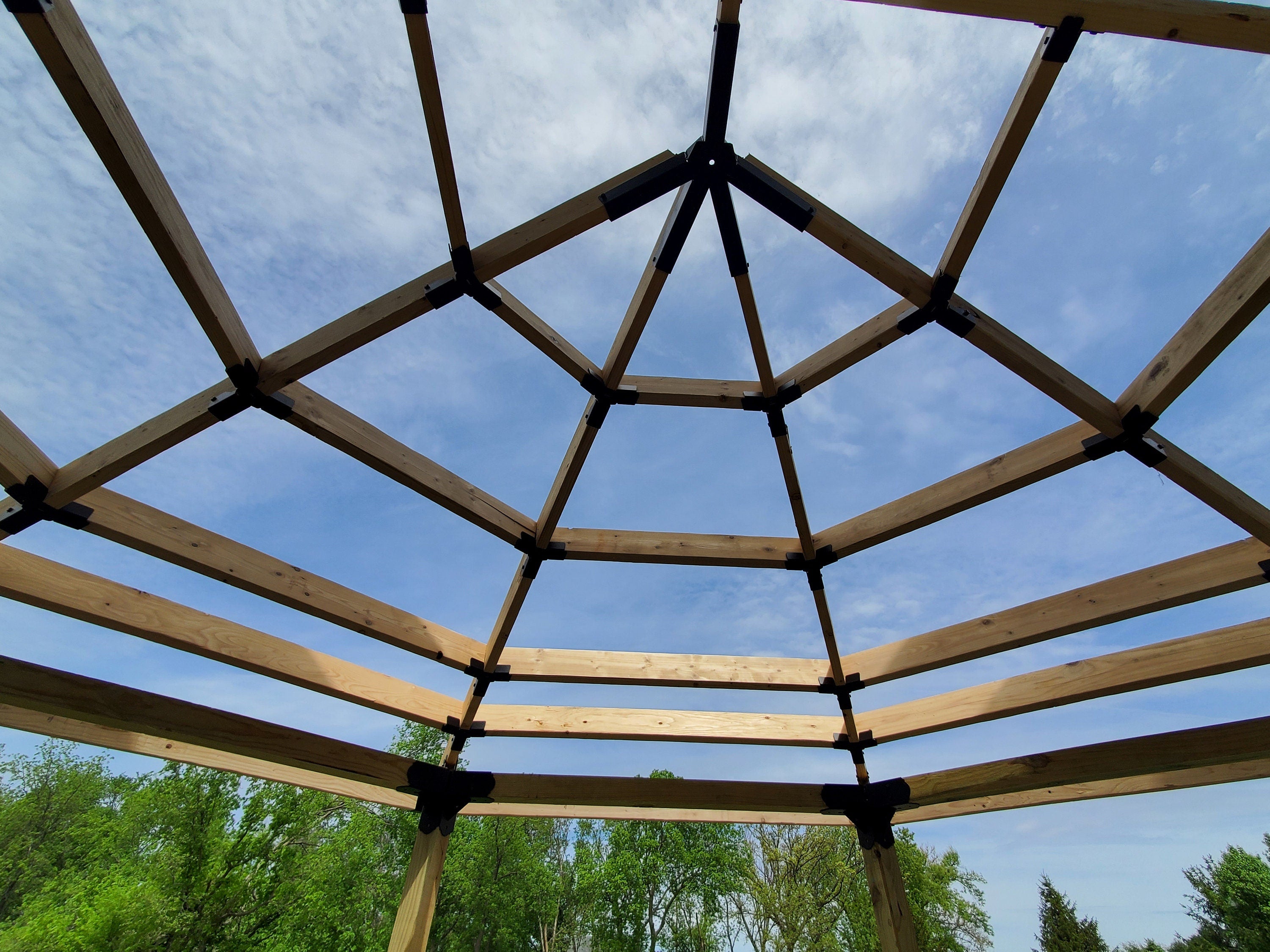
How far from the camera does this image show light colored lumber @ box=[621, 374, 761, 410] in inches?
205

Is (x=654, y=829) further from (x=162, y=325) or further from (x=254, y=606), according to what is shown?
(x=162, y=325)

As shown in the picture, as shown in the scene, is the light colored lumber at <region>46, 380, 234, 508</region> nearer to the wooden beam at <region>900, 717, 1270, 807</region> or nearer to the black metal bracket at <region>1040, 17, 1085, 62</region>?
the black metal bracket at <region>1040, 17, 1085, 62</region>

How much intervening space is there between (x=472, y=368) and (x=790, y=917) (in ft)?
73.5

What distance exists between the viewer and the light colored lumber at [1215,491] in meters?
4.32

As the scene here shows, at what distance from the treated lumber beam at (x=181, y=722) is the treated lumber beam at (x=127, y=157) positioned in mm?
2929

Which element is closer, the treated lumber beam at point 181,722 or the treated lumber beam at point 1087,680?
the treated lumber beam at point 181,722

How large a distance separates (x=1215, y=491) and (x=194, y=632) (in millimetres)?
8275

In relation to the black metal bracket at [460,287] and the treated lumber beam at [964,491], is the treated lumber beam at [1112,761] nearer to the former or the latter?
the treated lumber beam at [964,491]

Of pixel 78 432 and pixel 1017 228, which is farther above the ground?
pixel 1017 228

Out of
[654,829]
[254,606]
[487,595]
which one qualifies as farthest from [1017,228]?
[654,829]

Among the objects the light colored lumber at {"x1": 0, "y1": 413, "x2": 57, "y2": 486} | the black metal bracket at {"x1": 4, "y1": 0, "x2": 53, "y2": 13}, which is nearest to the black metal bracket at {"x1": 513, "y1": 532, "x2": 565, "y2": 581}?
the light colored lumber at {"x1": 0, "y1": 413, "x2": 57, "y2": 486}

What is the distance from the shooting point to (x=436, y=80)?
3.20 meters

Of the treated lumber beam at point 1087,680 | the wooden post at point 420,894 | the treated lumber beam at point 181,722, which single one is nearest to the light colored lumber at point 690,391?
the treated lumber beam at point 1087,680

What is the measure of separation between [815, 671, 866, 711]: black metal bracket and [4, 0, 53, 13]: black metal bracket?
7.66 metres
